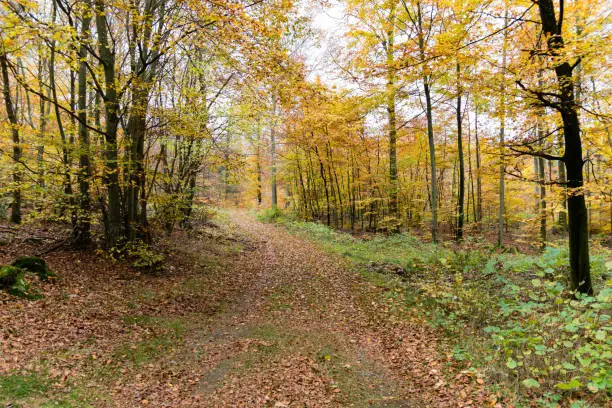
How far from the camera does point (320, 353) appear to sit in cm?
601

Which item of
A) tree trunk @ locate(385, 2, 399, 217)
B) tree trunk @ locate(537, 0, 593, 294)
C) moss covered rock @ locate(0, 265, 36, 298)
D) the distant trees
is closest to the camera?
tree trunk @ locate(537, 0, 593, 294)

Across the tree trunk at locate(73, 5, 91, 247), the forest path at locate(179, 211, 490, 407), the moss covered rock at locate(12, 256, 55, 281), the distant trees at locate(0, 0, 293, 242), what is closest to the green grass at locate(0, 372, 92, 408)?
the forest path at locate(179, 211, 490, 407)

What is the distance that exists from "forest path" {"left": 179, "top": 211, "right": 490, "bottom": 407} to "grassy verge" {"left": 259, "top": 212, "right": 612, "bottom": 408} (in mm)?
619

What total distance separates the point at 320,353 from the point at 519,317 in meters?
3.94

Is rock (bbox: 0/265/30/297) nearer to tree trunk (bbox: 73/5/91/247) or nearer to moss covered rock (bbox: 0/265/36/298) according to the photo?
moss covered rock (bbox: 0/265/36/298)

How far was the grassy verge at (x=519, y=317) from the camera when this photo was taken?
13.5 feet

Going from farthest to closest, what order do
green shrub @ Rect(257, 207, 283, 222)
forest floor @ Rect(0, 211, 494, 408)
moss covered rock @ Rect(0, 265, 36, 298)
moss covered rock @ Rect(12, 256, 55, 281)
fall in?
1. green shrub @ Rect(257, 207, 283, 222)
2. moss covered rock @ Rect(12, 256, 55, 281)
3. moss covered rock @ Rect(0, 265, 36, 298)
4. forest floor @ Rect(0, 211, 494, 408)

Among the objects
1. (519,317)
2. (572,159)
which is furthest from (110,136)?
(572,159)

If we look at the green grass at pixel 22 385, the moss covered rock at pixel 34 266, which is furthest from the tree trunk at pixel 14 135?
the green grass at pixel 22 385

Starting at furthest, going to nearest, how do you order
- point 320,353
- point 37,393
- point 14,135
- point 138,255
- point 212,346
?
1. point 14,135
2. point 138,255
3. point 212,346
4. point 320,353
5. point 37,393

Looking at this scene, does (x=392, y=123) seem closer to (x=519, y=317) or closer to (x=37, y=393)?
(x=519, y=317)

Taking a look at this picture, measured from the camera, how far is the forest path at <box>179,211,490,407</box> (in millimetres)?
4785

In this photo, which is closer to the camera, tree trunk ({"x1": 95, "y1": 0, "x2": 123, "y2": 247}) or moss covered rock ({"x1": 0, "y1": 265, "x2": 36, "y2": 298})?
moss covered rock ({"x1": 0, "y1": 265, "x2": 36, "y2": 298})

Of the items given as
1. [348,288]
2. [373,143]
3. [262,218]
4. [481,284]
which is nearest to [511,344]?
[481,284]
